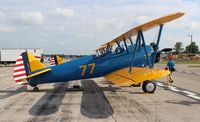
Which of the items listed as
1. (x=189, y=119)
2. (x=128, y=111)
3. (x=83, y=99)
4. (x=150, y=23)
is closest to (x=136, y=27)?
(x=150, y=23)

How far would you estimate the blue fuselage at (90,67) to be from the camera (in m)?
11.6

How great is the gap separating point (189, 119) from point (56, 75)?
21.2 ft

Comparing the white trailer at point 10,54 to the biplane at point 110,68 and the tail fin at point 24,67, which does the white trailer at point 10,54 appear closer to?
the tail fin at point 24,67

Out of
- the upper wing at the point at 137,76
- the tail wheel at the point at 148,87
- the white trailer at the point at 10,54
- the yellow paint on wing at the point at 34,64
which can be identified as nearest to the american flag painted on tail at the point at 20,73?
the yellow paint on wing at the point at 34,64

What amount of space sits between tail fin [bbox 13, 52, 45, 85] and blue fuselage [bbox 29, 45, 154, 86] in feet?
1.15

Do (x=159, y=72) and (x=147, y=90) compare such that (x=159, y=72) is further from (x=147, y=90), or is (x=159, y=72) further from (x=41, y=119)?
(x=41, y=119)

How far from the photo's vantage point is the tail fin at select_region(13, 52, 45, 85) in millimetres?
11430

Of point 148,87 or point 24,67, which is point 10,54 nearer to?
point 24,67

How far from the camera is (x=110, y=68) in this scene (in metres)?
12.3

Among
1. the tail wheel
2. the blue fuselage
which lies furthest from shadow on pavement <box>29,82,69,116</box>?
the tail wheel

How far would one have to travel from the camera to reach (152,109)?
783 centimetres

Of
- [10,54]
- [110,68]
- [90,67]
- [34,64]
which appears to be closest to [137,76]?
[110,68]

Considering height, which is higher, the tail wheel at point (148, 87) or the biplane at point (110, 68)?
the biplane at point (110, 68)

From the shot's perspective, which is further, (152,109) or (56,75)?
(56,75)
